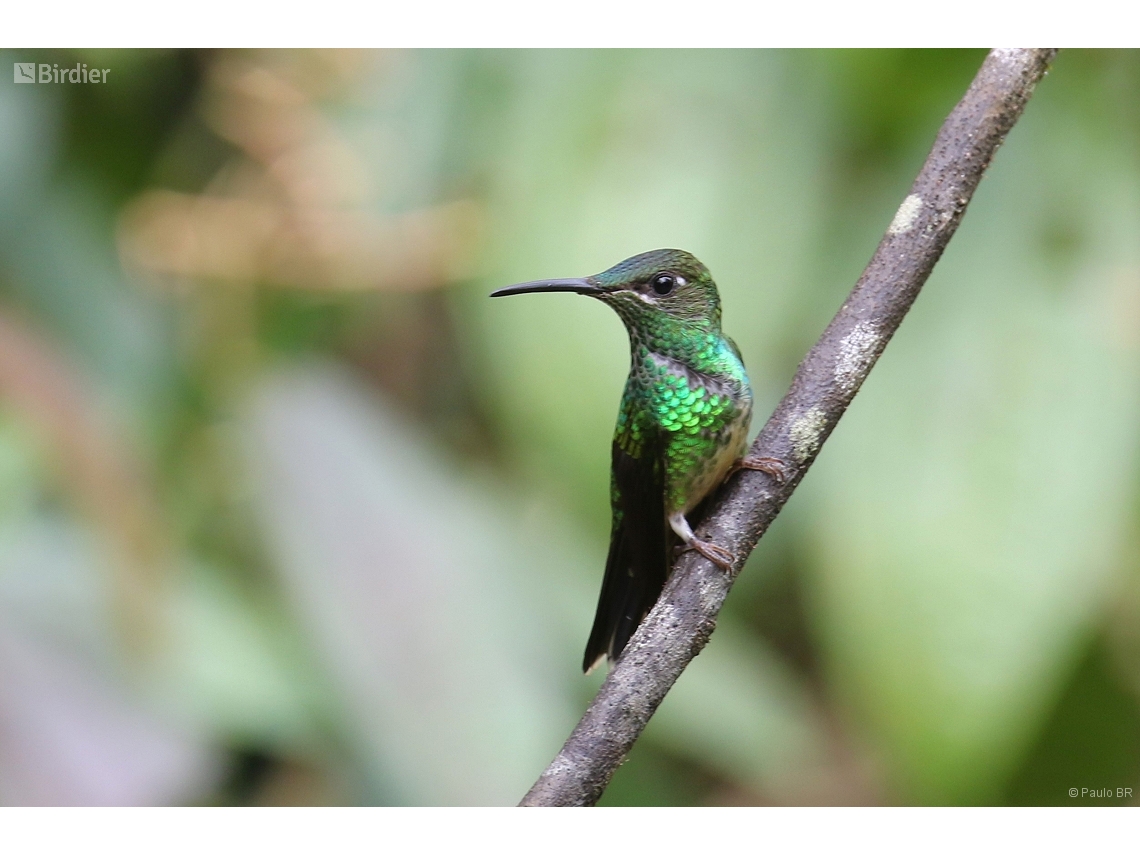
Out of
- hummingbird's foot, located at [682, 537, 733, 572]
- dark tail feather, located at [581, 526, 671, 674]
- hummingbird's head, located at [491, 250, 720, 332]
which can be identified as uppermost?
hummingbird's head, located at [491, 250, 720, 332]

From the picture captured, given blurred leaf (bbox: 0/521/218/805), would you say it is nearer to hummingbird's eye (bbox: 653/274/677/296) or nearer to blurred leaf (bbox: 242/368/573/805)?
blurred leaf (bbox: 242/368/573/805)

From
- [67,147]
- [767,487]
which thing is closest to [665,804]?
[767,487]

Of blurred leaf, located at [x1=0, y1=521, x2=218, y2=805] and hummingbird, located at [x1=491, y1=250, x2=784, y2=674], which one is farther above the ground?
hummingbird, located at [x1=491, y1=250, x2=784, y2=674]

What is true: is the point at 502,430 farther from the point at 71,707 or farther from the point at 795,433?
the point at 795,433

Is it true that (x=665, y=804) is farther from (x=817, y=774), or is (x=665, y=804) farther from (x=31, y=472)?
(x=31, y=472)

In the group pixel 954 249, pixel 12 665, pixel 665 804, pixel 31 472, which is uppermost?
pixel 954 249
